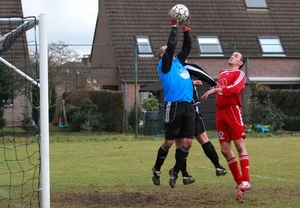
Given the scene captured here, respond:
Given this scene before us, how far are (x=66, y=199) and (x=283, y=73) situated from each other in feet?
90.8

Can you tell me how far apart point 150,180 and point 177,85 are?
2414 mm

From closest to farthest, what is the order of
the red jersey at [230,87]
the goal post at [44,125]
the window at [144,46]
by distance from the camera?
1. the goal post at [44,125]
2. the red jersey at [230,87]
3. the window at [144,46]

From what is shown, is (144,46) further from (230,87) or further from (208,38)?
(230,87)

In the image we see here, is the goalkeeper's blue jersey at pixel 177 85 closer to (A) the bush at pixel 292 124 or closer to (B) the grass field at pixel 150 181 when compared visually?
(B) the grass field at pixel 150 181

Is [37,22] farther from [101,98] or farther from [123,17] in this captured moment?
[123,17]

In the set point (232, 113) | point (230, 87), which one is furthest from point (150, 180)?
point (230, 87)

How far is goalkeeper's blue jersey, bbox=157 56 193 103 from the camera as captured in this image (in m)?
9.31

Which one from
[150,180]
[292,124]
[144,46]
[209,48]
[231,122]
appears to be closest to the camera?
[231,122]

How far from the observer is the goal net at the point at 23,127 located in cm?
721

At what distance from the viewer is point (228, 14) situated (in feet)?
127

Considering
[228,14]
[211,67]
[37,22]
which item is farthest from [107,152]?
[228,14]

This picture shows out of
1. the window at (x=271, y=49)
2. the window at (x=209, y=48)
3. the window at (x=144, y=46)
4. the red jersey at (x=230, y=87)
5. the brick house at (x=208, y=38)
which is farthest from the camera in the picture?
the window at (x=271, y=49)

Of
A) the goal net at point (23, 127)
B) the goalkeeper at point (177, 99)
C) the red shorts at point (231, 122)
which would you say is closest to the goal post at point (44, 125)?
the goal net at point (23, 127)

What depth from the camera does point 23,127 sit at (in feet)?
73.2
